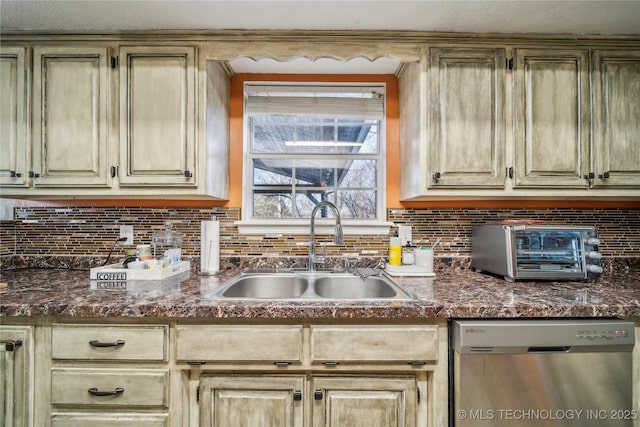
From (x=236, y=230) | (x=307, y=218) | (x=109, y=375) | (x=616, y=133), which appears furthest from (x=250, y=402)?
(x=616, y=133)

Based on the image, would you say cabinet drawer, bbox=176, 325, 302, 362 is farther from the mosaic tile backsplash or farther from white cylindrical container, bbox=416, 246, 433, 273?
white cylindrical container, bbox=416, 246, 433, 273

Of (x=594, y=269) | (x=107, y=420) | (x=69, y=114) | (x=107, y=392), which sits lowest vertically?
(x=107, y=420)

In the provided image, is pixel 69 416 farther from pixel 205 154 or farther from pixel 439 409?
pixel 439 409

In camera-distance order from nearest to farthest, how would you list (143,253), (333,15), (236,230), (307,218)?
(333,15) < (143,253) < (236,230) < (307,218)

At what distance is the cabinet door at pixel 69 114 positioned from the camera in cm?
164

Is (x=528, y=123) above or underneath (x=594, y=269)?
above

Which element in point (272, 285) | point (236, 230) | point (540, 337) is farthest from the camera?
point (236, 230)

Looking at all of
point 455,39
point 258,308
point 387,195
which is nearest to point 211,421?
point 258,308

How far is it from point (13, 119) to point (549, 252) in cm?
293

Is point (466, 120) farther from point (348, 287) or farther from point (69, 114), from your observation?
point (69, 114)

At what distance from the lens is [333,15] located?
5.13ft

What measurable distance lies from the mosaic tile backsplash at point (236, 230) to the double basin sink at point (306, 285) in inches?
8.0

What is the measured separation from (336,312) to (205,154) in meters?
1.09

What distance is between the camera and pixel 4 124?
1627 millimetres
